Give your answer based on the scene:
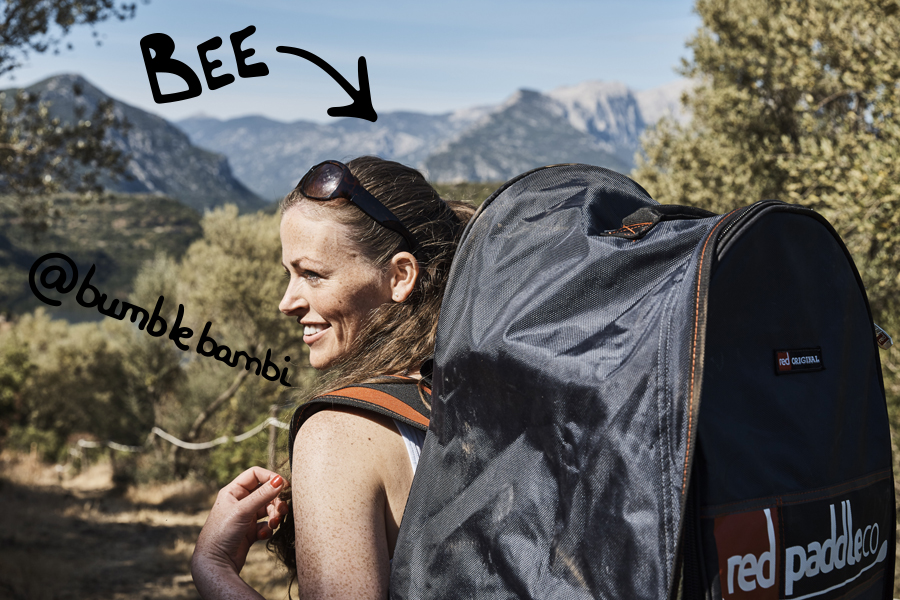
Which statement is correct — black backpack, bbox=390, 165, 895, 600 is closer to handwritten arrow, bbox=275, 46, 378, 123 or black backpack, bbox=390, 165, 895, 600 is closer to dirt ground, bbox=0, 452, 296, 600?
handwritten arrow, bbox=275, 46, 378, 123

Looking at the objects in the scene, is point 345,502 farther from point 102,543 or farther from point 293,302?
point 102,543

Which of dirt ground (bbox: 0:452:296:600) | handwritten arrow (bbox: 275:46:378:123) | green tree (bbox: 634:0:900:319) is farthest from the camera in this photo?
dirt ground (bbox: 0:452:296:600)

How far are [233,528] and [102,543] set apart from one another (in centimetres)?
1114

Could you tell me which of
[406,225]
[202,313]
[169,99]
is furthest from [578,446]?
[202,313]

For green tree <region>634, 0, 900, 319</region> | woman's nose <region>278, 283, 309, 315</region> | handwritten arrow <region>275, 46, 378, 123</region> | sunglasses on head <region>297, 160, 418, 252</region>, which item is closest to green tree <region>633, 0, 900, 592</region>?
green tree <region>634, 0, 900, 319</region>

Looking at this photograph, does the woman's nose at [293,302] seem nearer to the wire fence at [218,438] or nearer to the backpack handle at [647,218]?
the backpack handle at [647,218]

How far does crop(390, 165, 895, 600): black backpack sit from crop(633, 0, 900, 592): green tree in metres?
4.51

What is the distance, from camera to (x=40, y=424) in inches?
1022

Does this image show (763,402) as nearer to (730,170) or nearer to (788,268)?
(788,268)

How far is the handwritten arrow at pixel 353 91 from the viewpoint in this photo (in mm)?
2051

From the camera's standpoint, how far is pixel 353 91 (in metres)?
2.11

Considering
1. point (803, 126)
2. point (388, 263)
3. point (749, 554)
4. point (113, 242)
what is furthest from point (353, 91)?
point (113, 242)

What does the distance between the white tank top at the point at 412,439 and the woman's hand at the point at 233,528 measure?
0.36 m

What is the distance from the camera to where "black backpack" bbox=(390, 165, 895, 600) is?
912mm
